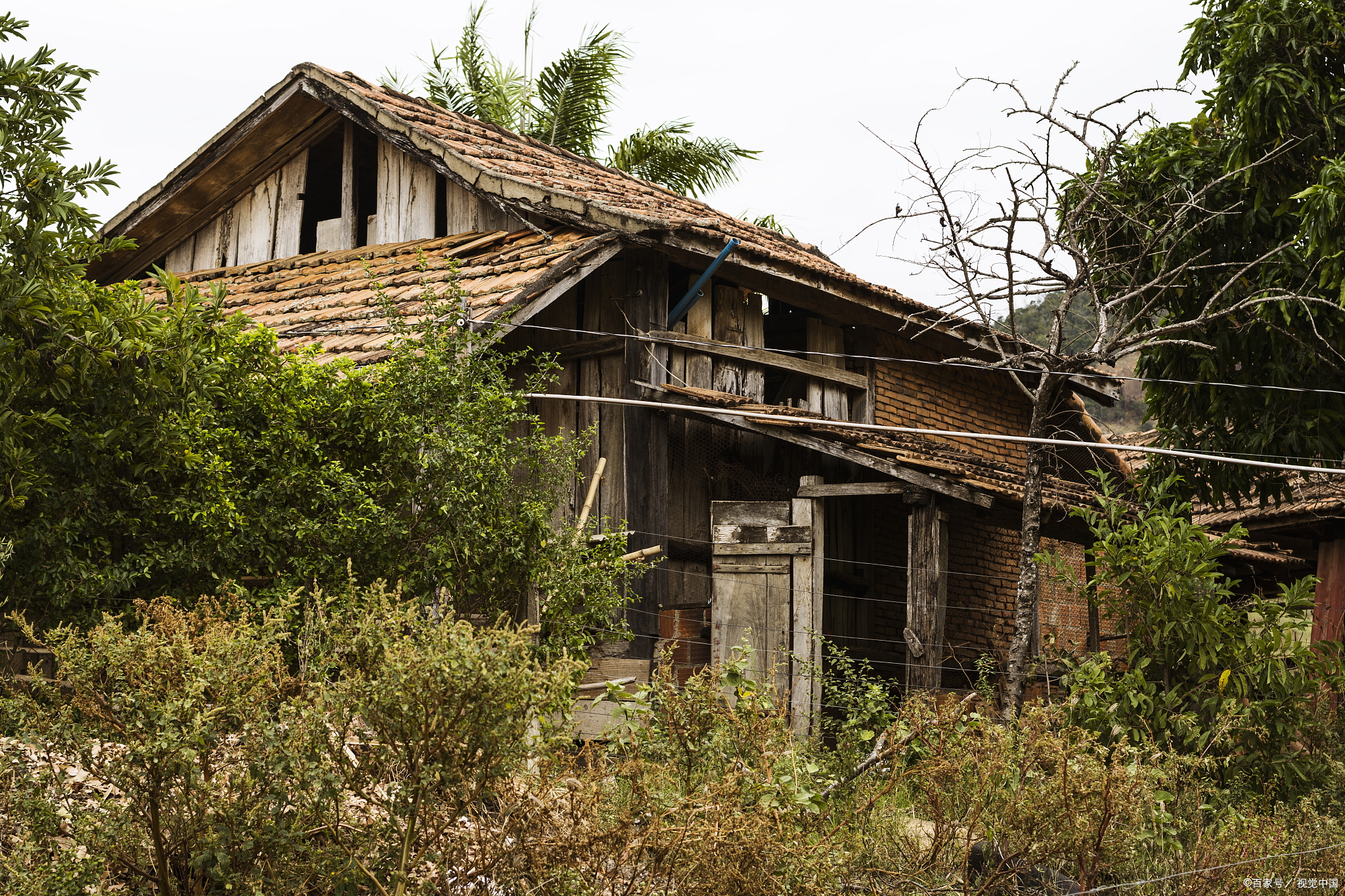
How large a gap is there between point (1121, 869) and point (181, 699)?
4394mm

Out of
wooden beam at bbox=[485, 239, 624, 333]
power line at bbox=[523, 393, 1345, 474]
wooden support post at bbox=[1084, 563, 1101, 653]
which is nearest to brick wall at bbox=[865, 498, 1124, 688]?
wooden support post at bbox=[1084, 563, 1101, 653]

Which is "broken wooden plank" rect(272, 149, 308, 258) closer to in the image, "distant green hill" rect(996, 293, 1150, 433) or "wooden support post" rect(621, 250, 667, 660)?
"wooden support post" rect(621, 250, 667, 660)

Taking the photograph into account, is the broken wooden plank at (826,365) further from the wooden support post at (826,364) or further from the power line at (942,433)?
the power line at (942,433)

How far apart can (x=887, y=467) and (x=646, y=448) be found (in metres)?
1.92

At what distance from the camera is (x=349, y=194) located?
34.5 ft

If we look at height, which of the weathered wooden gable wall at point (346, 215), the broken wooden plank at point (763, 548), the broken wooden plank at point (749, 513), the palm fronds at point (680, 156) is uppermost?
the palm fronds at point (680, 156)

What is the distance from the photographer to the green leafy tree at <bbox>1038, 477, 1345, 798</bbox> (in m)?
6.43

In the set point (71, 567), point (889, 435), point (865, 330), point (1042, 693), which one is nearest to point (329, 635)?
point (71, 567)

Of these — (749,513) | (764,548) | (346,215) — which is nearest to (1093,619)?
(764,548)

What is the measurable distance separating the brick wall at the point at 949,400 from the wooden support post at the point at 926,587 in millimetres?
2122

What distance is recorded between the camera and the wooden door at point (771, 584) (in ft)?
28.3

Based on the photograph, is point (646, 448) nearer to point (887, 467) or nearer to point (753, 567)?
point (753, 567)

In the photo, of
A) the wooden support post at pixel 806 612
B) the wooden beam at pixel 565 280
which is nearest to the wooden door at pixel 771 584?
the wooden support post at pixel 806 612

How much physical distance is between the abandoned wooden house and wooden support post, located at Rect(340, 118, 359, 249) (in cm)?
3
